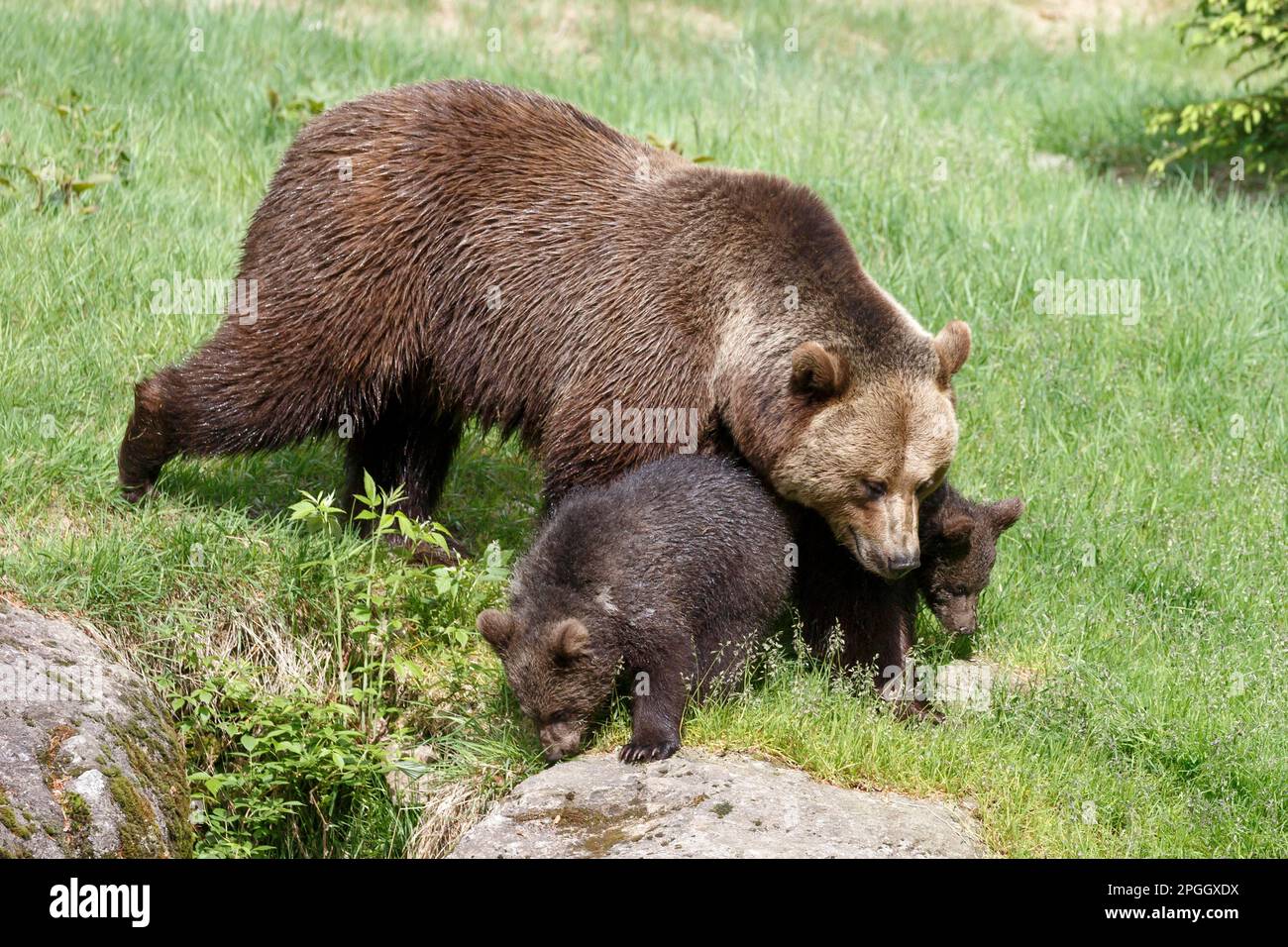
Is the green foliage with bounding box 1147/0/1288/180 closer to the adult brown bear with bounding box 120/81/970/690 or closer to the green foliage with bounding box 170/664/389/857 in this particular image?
the adult brown bear with bounding box 120/81/970/690

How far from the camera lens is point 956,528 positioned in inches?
256

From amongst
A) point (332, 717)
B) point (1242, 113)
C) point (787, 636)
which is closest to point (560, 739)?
point (332, 717)

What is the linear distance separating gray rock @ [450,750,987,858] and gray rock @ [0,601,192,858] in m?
1.12

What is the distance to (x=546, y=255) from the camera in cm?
675

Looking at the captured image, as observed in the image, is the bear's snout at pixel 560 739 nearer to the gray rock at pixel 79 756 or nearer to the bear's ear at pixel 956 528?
the gray rock at pixel 79 756

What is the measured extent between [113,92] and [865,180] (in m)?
5.64

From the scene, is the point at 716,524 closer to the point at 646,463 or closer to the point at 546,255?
the point at 646,463

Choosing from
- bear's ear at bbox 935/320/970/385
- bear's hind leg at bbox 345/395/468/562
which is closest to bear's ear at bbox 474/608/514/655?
bear's hind leg at bbox 345/395/468/562

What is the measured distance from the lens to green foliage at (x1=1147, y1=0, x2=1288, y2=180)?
1138cm

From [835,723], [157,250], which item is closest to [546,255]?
[835,723]

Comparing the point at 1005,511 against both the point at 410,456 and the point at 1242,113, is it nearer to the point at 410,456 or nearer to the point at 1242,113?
the point at 410,456

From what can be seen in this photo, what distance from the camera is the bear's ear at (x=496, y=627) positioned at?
19.1 feet

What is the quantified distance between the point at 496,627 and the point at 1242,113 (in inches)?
332

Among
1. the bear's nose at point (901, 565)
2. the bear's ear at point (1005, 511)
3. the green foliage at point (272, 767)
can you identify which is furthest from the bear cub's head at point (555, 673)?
the bear's ear at point (1005, 511)
